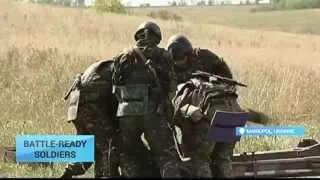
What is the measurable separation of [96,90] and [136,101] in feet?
2.18

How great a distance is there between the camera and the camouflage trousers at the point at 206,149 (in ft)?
28.6

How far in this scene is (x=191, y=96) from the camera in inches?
356

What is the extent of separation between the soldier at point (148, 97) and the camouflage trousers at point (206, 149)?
1.68 feet

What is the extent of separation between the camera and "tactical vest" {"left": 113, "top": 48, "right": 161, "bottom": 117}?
8.16 metres

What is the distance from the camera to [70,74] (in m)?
17.8

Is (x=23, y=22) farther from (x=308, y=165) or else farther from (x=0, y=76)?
(x=308, y=165)

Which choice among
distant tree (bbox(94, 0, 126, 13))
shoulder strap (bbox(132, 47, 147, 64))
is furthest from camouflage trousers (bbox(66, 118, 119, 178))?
distant tree (bbox(94, 0, 126, 13))

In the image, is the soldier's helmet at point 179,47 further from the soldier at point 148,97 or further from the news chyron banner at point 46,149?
the news chyron banner at point 46,149

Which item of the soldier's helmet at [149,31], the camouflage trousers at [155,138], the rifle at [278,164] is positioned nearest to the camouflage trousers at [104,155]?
the camouflage trousers at [155,138]

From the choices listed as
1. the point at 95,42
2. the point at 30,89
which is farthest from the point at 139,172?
the point at 95,42

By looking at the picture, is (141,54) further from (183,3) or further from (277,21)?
(183,3)

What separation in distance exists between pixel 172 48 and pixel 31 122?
18.3 ft

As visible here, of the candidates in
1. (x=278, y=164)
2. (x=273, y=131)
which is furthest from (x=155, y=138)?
(x=273, y=131)

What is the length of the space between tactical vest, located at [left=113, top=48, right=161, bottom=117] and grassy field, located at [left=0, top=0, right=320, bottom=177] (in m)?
2.44
